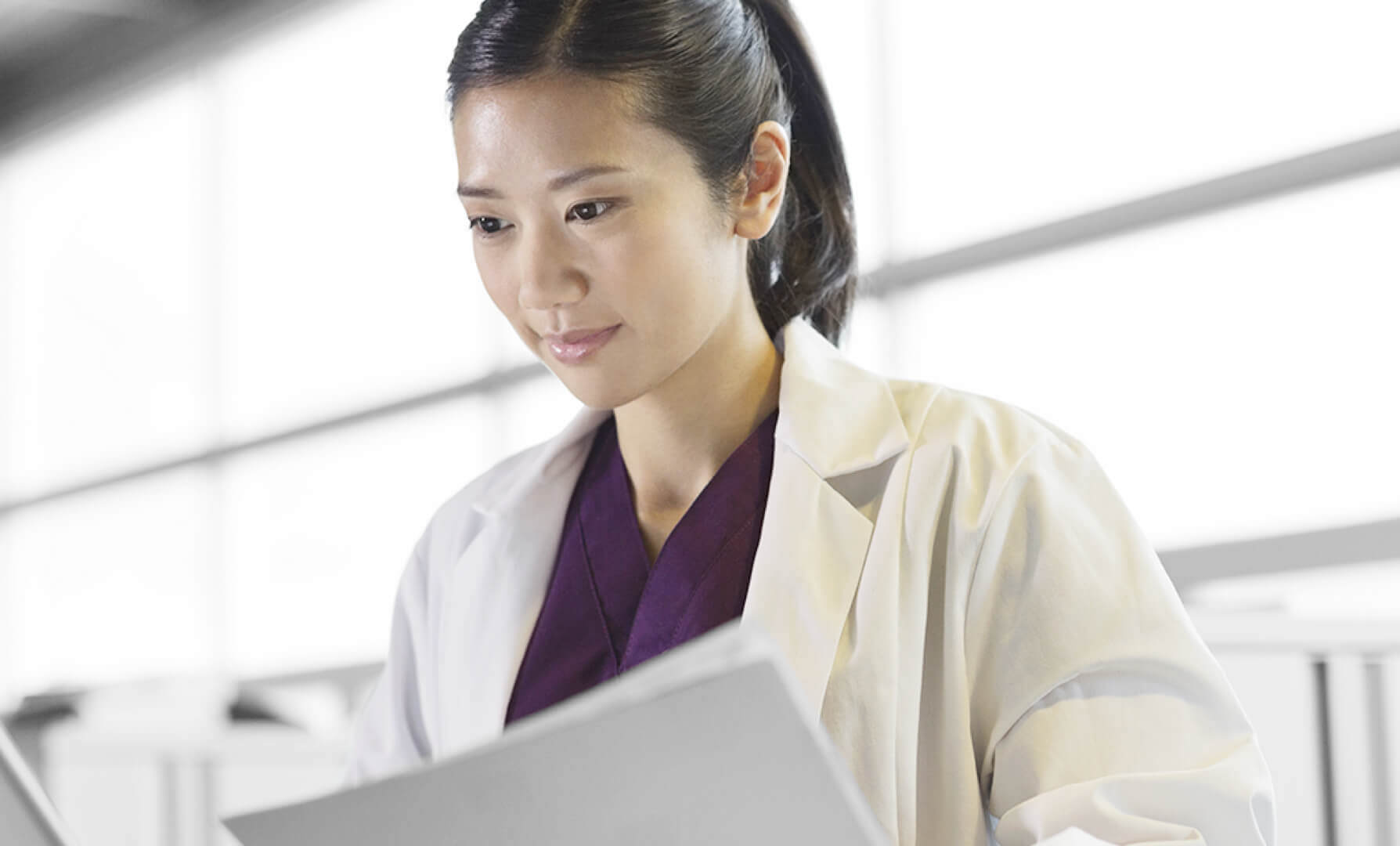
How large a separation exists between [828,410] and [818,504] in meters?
0.08

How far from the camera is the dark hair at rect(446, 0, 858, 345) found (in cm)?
103

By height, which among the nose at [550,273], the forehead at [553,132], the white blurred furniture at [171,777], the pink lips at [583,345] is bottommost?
the white blurred furniture at [171,777]

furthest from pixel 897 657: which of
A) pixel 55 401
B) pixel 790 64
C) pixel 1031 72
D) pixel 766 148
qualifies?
pixel 55 401

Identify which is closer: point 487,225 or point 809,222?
point 487,225

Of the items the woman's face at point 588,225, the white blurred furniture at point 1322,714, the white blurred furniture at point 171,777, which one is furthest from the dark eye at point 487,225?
the white blurred furniture at point 171,777

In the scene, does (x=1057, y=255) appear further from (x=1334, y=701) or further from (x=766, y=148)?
(x=766, y=148)

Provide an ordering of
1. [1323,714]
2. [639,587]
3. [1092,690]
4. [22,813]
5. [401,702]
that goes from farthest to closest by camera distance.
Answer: [1323,714] < [401,702] < [639,587] < [1092,690] < [22,813]

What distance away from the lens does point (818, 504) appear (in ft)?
3.52

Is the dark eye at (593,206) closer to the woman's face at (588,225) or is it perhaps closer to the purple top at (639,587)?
the woman's face at (588,225)

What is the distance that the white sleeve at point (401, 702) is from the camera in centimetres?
126

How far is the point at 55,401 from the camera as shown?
652cm

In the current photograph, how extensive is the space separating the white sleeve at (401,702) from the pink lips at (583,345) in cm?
36

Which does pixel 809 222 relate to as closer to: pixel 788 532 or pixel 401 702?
pixel 788 532

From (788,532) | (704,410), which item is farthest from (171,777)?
(788,532)
